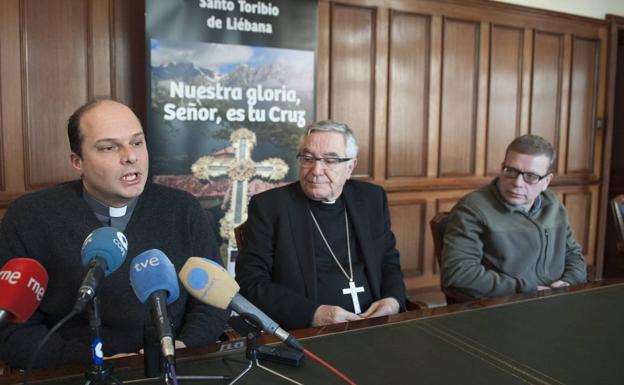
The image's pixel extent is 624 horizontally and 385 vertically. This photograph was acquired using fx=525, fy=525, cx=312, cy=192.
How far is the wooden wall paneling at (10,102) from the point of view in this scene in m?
3.05

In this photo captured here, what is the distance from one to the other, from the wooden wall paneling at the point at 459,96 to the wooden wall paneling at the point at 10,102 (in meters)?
3.26

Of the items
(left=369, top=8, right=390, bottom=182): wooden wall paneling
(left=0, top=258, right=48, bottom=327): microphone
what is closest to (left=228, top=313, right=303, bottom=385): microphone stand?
(left=0, top=258, right=48, bottom=327): microphone

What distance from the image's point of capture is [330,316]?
1881 mm

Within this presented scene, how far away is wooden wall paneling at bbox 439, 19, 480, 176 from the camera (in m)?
4.60

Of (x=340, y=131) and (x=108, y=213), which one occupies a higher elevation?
(x=340, y=131)

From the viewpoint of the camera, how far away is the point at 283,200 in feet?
7.00

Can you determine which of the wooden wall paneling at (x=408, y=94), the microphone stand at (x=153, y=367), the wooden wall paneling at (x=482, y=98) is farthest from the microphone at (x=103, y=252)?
the wooden wall paneling at (x=482, y=98)

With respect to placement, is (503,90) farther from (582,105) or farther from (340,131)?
(340,131)

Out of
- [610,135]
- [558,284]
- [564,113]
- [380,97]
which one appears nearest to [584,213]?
[610,135]

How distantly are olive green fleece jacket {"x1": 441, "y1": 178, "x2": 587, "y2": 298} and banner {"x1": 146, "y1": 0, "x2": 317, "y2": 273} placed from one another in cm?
167

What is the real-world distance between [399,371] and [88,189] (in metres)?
1.15

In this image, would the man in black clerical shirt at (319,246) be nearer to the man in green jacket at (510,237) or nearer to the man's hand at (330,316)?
the man's hand at (330,316)

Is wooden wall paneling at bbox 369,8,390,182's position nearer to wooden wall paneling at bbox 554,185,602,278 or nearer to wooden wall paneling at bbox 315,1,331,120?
wooden wall paneling at bbox 315,1,331,120

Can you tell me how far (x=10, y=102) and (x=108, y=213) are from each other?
1882 millimetres
